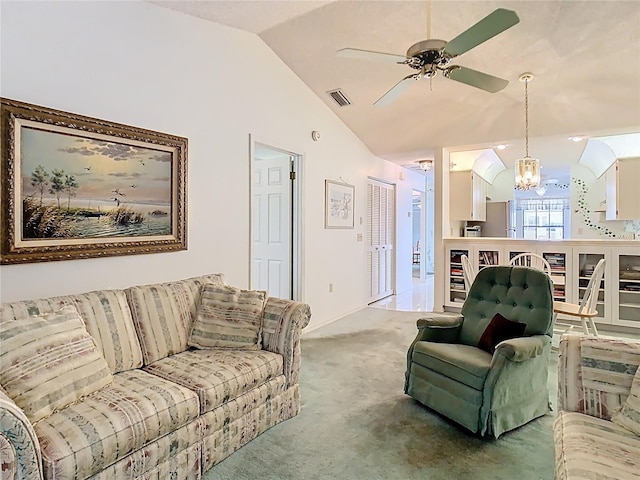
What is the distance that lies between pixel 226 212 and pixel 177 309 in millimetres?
1140

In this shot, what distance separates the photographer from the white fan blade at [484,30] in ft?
6.19

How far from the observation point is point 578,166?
7746 millimetres

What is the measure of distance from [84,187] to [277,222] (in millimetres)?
2347

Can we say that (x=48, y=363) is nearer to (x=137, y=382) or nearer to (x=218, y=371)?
(x=137, y=382)

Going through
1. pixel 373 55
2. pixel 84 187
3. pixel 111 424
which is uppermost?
pixel 373 55

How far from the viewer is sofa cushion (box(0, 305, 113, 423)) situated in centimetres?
155

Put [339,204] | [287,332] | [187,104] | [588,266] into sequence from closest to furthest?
[287,332] → [187,104] → [588,266] → [339,204]

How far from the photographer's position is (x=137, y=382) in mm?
1942

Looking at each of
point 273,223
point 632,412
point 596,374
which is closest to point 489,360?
point 596,374

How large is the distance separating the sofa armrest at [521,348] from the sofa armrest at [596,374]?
331 mm

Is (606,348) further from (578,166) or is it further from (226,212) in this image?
(578,166)

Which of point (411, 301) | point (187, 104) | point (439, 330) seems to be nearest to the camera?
point (439, 330)

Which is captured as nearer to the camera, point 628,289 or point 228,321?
point 228,321

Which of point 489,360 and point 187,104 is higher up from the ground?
point 187,104
